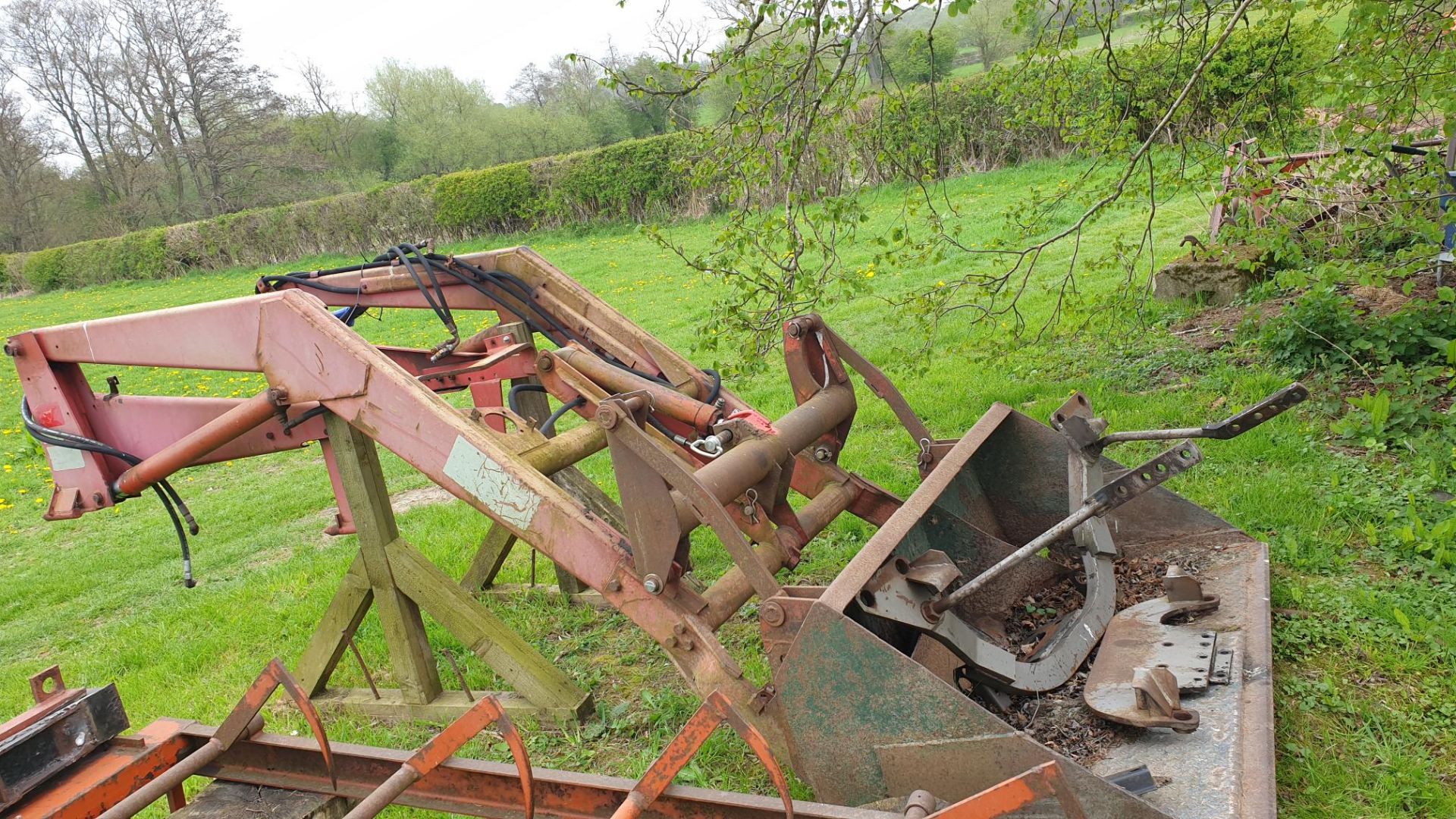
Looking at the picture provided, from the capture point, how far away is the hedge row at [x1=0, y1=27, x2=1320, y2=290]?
18.1 ft

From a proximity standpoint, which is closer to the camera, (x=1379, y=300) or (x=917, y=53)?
(x=917, y=53)

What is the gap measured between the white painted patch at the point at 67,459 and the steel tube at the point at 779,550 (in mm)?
2336

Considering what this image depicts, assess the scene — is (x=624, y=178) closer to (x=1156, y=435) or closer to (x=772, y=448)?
(x=772, y=448)

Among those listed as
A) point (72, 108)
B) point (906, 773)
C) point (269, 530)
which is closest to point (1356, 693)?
point (906, 773)

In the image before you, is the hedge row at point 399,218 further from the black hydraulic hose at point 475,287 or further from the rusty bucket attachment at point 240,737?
the rusty bucket attachment at point 240,737

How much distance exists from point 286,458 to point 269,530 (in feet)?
7.84

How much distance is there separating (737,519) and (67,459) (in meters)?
2.44

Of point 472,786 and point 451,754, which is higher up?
point 451,754

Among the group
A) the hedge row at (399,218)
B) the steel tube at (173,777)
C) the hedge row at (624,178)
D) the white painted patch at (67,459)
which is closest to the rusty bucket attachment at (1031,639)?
the steel tube at (173,777)

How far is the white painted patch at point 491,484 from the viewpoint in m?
2.68

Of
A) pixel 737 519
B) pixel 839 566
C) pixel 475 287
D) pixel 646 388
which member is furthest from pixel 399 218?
pixel 737 519

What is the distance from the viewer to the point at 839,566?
4.38 m

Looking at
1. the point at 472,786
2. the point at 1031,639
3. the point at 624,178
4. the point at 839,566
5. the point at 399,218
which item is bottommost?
the point at 839,566

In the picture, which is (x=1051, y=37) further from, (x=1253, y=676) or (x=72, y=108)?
(x=72, y=108)
